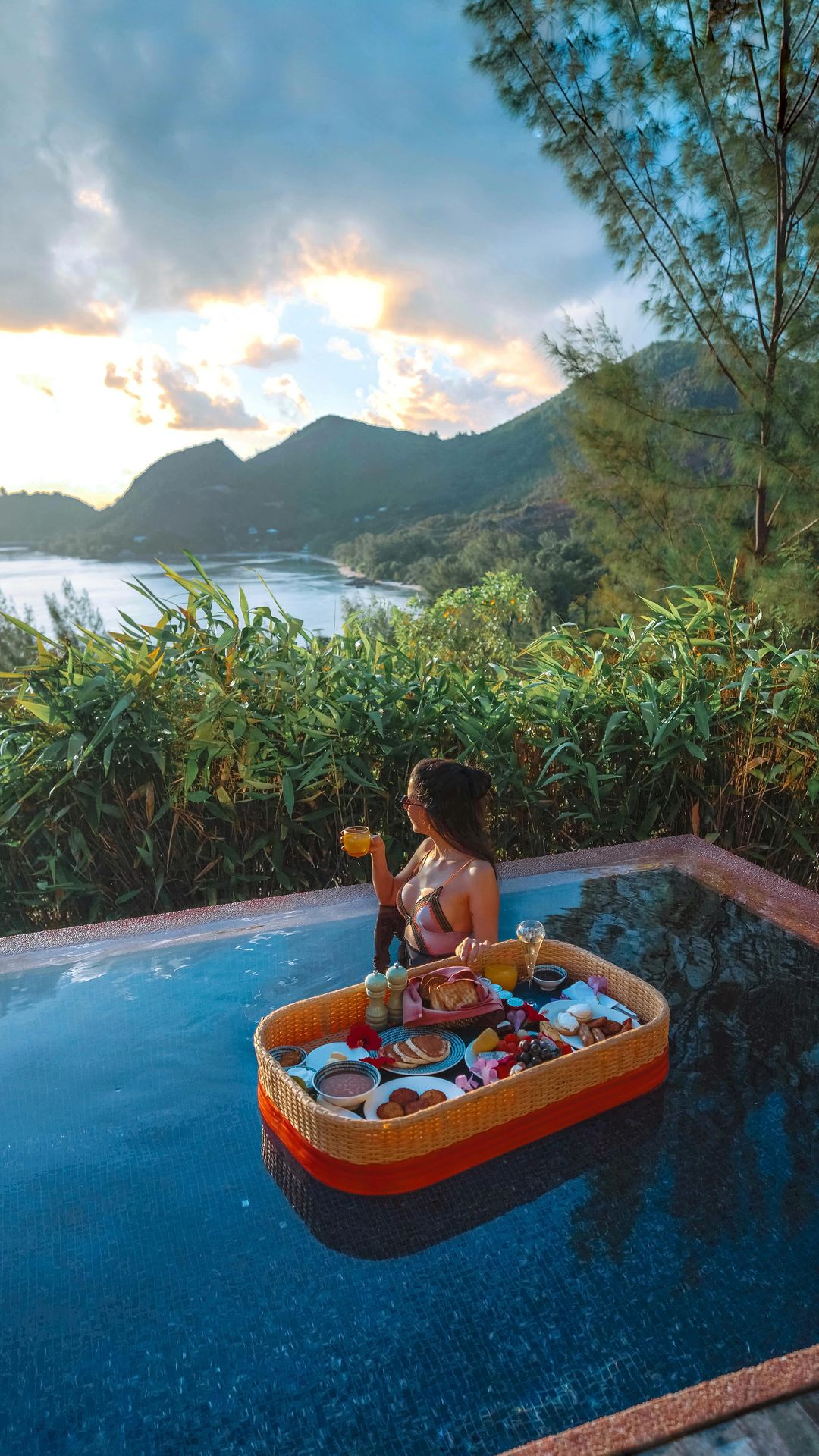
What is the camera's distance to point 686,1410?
1.04 meters

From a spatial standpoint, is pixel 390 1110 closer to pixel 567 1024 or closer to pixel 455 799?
pixel 567 1024

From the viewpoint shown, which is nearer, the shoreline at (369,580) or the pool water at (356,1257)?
the pool water at (356,1257)

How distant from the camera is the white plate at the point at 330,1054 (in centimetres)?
163

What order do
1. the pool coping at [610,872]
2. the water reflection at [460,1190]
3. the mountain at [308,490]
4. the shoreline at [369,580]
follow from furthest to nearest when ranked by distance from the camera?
the mountain at [308,490], the shoreline at [369,580], the pool coping at [610,872], the water reflection at [460,1190]

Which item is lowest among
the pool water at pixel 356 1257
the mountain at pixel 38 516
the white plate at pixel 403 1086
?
the pool water at pixel 356 1257

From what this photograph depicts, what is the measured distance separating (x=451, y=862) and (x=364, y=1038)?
50cm

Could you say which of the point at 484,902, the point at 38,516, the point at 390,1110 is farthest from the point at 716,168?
the point at 38,516

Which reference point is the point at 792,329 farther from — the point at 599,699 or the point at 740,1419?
the point at 740,1419

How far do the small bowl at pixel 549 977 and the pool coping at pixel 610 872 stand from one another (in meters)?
0.66

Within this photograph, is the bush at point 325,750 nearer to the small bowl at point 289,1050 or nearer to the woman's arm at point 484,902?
the woman's arm at point 484,902

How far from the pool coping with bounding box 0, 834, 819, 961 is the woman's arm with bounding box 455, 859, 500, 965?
55 centimetres

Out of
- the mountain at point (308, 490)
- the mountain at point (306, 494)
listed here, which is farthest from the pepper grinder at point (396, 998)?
the mountain at point (308, 490)

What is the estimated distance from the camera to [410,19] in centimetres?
737

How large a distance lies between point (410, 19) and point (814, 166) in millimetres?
4040
